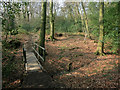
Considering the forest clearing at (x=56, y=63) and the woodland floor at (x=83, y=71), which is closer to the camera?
the forest clearing at (x=56, y=63)

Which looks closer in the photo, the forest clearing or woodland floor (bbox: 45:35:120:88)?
the forest clearing

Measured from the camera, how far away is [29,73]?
5656mm

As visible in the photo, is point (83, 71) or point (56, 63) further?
point (56, 63)

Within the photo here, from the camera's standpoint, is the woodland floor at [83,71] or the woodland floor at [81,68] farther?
the woodland floor at [81,68]

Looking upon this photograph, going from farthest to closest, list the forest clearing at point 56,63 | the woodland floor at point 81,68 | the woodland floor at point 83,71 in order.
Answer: the woodland floor at point 81,68 → the woodland floor at point 83,71 → the forest clearing at point 56,63

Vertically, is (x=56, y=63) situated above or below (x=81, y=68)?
above

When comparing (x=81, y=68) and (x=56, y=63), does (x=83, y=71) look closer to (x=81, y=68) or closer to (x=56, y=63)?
(x=81, y=68)

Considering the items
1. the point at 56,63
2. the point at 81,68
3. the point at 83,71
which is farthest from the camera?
the point at 56,63

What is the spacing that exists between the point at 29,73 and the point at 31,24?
23.2m

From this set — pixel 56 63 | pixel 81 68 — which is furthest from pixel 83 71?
pixel 56 63

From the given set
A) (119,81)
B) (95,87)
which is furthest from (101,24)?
(95,87)

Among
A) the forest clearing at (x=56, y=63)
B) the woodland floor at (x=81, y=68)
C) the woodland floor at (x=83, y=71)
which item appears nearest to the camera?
the forest clearing at (x=56, y=63)

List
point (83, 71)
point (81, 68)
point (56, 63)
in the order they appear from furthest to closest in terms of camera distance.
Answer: point (56, 63), point (81, 68), point (83, 71)

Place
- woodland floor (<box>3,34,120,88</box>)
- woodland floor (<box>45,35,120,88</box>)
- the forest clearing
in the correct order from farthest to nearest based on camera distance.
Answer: woodland floor (<box>45,35,120,88</box>), woodland floor (<box>3,34,120,88</box>), the forest clearing
